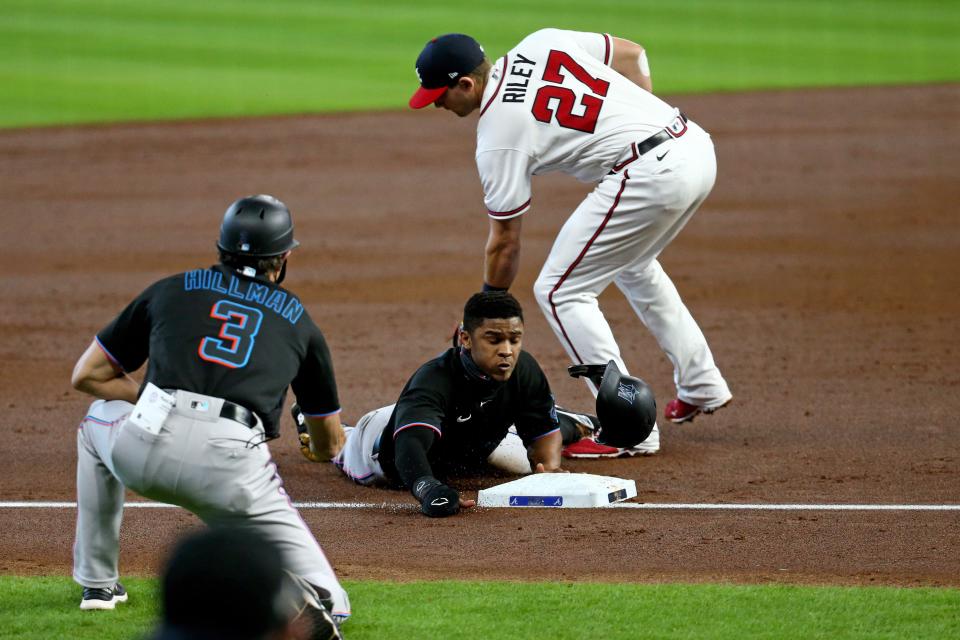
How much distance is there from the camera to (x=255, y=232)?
4840 mm

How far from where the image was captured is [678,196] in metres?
7.05

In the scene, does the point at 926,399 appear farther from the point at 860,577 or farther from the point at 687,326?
the point at 860,577

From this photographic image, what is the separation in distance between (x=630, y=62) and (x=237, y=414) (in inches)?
146

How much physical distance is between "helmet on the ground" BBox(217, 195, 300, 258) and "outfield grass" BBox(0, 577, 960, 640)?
1285 millimetres

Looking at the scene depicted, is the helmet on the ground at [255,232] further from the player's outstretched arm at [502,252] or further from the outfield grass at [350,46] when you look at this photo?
the outfield grass at [350,46]

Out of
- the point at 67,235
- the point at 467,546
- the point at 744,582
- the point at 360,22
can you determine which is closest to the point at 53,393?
the point at 467,546

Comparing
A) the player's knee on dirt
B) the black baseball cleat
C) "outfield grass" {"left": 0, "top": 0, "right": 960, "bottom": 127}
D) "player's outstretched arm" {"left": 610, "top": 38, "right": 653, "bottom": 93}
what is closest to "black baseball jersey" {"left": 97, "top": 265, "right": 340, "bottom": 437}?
the black baseball cleat

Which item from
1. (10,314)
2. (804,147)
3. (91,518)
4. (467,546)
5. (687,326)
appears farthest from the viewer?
(804,147)

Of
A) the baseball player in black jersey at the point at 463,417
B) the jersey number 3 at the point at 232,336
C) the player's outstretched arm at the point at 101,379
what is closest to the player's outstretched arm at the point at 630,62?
the baseball player in black jersey at the point at 463,417

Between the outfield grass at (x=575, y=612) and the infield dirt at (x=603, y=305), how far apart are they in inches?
10.3

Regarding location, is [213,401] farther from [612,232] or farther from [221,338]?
[612,232]

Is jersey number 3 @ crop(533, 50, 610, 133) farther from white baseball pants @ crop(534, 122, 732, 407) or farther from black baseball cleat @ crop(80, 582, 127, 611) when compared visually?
black baseball cleat @ crop(80, 582, 127, 611)

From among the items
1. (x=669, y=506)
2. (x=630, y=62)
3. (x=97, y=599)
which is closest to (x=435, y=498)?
(x=669, y=506)

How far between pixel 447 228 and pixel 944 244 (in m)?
4.84
